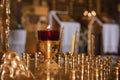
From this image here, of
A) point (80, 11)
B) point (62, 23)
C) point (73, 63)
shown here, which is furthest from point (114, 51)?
point (73, 63)

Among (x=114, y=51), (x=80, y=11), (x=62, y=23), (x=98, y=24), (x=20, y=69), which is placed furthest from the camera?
(x=80, y=11)

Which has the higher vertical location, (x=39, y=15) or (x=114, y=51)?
(x=39, y=15)

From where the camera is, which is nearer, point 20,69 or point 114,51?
point 20,69

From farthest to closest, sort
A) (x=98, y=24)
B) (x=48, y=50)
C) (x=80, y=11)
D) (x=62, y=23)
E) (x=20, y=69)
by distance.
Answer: (x=80, y=11) → (x=98, y=24) → (x=62, y=23) → (x=48, y=50) → (x=20, y=69)

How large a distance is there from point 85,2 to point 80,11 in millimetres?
408

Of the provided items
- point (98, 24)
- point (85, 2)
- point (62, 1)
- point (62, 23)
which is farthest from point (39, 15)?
point (62, 23)

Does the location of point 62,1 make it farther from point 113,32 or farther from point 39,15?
point 113,32

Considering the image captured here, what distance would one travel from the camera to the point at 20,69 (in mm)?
910

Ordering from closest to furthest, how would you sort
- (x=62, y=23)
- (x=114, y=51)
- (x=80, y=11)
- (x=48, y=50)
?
1. (x=48, y=50)
2. (x=62, y=23)
3. (x=114, y=51)
4. (x=80, y=11)

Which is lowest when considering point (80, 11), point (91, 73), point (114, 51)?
point (114, 51)

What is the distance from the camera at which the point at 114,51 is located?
4812mm

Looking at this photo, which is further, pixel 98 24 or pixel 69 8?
pixel 69 8

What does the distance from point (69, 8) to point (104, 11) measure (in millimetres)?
948

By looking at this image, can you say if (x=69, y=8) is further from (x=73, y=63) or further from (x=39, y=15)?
(x=73, y=63)
